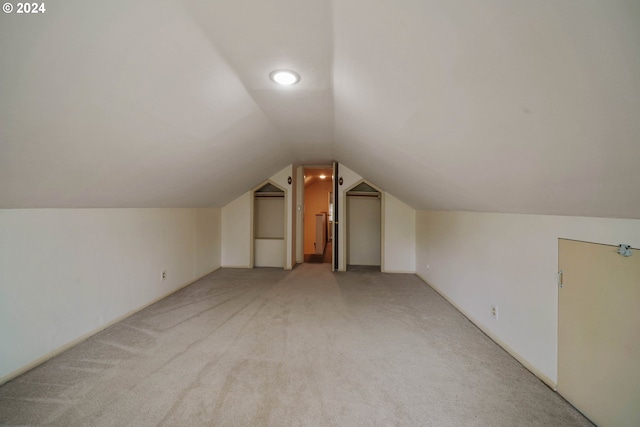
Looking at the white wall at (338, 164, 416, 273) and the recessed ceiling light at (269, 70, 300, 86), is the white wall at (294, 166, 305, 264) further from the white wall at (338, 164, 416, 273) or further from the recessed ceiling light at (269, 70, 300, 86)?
the recessed ceiling light at (269, 70, 300, 86)

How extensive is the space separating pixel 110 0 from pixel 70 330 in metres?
2.77

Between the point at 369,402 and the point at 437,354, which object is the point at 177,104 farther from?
the point at 437,354

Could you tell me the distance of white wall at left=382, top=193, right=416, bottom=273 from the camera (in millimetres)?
5352

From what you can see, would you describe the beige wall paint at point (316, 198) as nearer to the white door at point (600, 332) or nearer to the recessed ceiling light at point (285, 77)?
the recessed ceiling light at point (285, 77)

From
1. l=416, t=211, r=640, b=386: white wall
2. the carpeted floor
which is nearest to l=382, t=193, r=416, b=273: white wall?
l=416, t=211, r=640, b=386: white wall

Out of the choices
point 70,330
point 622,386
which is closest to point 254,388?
point 70,330

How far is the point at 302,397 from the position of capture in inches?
68.5

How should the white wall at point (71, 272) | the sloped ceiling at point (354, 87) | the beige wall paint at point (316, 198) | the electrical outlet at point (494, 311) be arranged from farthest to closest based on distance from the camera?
the beige wall paint at point (316, 198), the electrical outlet at point (494, 311), the white wall at point (71, 272), the sloped ceiling at point (354, 87)

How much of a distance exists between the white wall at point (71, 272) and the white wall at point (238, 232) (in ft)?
6.14

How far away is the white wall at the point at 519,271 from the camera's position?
71.1 inches

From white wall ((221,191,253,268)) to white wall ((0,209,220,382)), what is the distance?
187 centimetres

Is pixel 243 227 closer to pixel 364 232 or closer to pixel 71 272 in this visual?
pixel 364 232

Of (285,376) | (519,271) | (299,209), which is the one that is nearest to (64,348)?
(285,376)

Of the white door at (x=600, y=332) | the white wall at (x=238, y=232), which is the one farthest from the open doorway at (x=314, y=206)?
the white door at (x=600, y=332)
